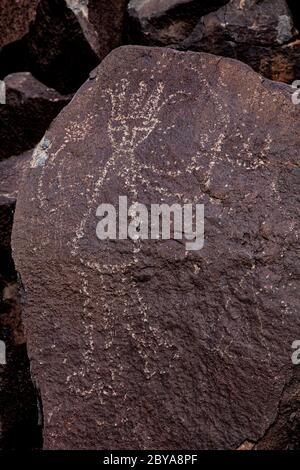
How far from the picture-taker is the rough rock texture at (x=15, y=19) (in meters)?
2.02

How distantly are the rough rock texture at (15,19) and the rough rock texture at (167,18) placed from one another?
31 centimetres

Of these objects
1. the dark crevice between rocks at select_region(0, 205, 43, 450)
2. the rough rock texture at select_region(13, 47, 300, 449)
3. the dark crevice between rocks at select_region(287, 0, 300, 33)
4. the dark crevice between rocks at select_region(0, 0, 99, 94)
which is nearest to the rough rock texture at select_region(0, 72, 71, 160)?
the dark crevice between rocks at select_region(0, 0, 99, 94)

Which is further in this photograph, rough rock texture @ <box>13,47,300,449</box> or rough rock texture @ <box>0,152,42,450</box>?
rough rock texture @ <box>0,152,42,450</box>

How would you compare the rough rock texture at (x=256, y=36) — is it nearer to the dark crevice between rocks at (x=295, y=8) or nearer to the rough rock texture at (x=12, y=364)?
the dark crevice between rocks at (x=295, y=8)

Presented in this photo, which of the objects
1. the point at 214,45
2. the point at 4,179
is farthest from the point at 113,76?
the point at 4,179

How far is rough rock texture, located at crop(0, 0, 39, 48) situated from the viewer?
2.02m

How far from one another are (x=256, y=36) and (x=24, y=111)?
0.65 m

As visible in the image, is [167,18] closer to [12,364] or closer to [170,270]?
[170,270]

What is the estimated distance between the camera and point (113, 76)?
1627 millimetres

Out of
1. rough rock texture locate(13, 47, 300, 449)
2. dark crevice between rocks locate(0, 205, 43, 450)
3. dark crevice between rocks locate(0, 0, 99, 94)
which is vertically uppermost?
dark crevice between rocks locate(0, 0, 99, 94)

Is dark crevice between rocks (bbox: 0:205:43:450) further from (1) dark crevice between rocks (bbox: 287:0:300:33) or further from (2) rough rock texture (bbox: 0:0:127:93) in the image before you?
(1) dark crevice between rocks (bbox: 287:0:300:33)

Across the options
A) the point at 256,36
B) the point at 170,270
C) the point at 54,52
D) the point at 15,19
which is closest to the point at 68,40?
the point at 54,52

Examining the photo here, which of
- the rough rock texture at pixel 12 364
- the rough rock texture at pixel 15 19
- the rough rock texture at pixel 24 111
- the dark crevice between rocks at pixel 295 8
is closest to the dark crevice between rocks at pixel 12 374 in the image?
the rough rock texture at pixel 12 364

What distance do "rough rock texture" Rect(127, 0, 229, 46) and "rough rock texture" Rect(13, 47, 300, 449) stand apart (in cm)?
34
